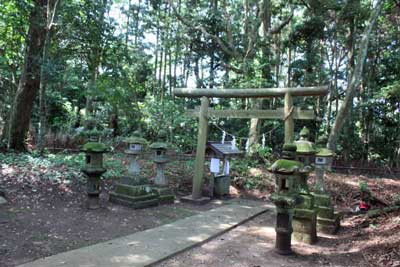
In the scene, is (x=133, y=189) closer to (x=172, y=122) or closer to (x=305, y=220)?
(x=305, y=220)

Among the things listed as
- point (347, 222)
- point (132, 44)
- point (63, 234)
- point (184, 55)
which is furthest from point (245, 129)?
point (63, 234)

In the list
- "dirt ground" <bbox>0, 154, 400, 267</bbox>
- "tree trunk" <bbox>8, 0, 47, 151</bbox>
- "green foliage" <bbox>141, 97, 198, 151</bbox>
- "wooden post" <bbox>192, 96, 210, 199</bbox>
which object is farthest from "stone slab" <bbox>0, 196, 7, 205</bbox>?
"green foliage" <bbox>141, 97, 198, 151</bbox>

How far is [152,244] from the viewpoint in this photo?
13.8ft

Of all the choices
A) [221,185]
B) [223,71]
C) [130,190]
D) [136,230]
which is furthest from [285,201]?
[223,71]

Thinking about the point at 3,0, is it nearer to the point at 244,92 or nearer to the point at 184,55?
the point at 244,92

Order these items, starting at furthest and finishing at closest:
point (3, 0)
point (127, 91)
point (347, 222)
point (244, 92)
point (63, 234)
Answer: point (127, 91) < point (3, 0) < point (244, 92) < point (347, 222) < point (63, 234)

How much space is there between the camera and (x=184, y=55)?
1644 cm

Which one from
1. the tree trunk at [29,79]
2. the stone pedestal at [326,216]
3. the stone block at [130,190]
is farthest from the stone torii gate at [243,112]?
the tree trunk at [29,79]

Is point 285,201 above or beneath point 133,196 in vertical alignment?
above

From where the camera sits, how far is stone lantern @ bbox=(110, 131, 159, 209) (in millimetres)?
6156

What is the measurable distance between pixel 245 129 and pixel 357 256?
10.5 m

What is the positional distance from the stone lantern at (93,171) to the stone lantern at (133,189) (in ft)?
1.78

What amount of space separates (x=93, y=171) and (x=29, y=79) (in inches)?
197

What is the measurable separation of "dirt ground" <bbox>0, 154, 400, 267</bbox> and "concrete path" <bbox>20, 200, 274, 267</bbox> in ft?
0.52
